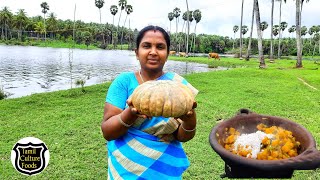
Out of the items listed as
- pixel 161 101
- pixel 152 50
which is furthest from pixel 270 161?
pixel 152 50

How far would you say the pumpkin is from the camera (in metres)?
1.56

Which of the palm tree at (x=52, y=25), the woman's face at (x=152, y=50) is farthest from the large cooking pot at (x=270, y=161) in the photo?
the palm tree at (x=52, y=25)

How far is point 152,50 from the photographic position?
190cm

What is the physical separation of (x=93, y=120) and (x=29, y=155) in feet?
12.8

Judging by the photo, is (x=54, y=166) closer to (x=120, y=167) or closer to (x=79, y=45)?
(x=120, y=167)

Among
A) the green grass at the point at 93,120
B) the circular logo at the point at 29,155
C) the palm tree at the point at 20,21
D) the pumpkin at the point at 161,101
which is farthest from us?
the palm tree at the point at 20,21

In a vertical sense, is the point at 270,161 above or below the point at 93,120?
above

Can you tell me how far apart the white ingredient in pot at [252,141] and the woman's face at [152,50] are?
2.32 ft

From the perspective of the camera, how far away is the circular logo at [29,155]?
2.96 m

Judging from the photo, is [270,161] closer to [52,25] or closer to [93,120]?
[93,120]

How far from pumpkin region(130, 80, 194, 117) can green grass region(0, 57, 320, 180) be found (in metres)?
2.97

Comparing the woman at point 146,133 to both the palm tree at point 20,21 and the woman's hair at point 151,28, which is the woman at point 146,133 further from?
the palm tree at point 20,21

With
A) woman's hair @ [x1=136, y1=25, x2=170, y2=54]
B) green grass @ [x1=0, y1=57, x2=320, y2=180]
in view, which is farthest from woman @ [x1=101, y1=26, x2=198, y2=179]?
green grass @ [x1=0, y1=57, x2=320, y2=180]

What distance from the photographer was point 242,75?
661 inches
